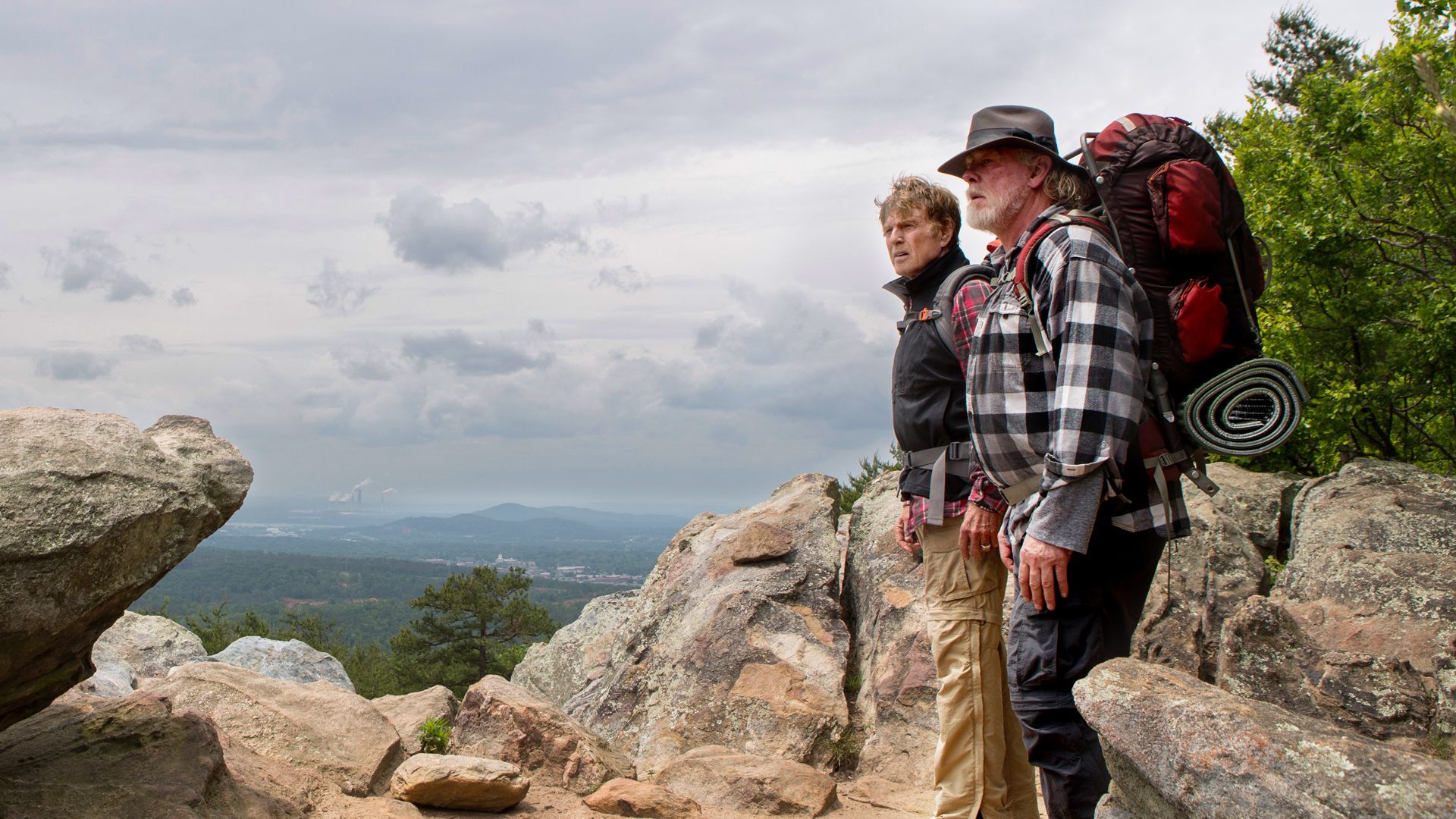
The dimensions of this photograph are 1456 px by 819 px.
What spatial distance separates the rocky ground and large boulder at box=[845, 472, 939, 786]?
0.08ft

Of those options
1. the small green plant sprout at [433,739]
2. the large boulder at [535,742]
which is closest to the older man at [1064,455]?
the large boulder at [535,742]

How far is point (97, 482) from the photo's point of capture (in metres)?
4.86

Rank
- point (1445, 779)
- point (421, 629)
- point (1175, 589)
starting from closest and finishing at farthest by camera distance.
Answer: point (1445, 779) < point (1175, 589) < point (421, 629)

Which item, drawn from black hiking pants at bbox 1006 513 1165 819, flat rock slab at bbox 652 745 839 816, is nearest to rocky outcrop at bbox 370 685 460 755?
flat rock slab at bbox 652 745 839 816

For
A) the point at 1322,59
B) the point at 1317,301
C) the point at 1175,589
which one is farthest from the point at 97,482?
the point at 1322,59

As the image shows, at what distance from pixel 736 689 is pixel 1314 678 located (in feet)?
18.0

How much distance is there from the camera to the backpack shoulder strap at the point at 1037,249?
161 inches

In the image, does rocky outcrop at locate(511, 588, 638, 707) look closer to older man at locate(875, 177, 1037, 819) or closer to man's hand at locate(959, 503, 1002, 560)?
older man at locate(875, 177, 1037, 819)

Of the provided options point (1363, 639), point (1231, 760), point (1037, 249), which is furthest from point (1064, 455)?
point (1363, 639)

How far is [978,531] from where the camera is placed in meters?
5.06

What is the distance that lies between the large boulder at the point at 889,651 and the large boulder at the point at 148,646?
8587 mm

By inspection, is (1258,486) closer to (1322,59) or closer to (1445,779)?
(1445,779)

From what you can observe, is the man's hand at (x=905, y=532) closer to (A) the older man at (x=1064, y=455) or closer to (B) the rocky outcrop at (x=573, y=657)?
(A) the older man at (x=1064, y=455)

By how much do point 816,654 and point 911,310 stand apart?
168 inches
